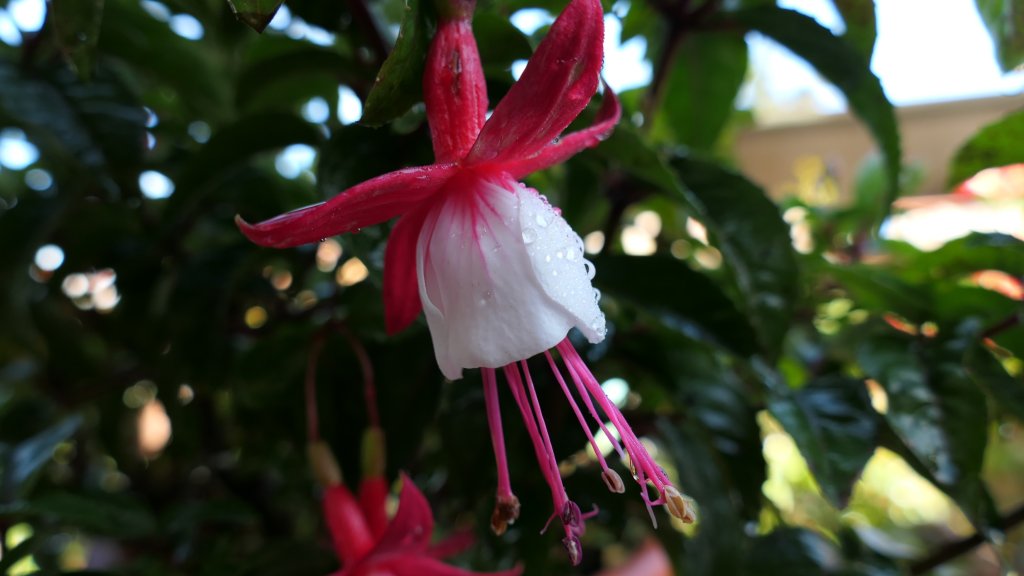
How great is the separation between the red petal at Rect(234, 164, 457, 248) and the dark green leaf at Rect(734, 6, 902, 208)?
33cm

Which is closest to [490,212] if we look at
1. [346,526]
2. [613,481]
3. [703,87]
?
[613,481]

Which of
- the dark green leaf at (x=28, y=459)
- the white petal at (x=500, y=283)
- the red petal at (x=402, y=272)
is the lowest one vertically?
the dark green leaf at (x=28, y=459)

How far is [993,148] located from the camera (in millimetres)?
518

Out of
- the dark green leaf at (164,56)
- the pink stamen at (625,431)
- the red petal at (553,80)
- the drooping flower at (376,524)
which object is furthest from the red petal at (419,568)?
the dark green leaf at (164,56)

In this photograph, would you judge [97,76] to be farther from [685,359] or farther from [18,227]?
[685,359]

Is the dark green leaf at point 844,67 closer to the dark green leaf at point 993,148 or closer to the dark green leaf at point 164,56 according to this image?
the dark green leaf at point 993,148

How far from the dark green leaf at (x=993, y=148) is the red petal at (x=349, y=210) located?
45cm

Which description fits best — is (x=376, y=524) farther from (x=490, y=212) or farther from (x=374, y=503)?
(x=490, y=212)

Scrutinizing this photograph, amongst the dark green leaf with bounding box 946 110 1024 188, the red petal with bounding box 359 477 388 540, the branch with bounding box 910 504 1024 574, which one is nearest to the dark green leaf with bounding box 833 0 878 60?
the dark green leaf with bounding box 946 110 1024 188

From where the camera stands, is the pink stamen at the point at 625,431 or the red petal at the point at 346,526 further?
the red petal at the point at 346,526

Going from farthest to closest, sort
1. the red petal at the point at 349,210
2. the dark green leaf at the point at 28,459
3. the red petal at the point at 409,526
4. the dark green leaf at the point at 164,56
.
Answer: the dark green leaf at the point at 164,56 → the dark green leaf at the point at 28,459 → the red petal at the point at 409,526 → the red petal at the point at 349,210

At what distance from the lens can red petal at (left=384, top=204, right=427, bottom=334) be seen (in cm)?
30

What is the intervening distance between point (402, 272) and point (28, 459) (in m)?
0.34

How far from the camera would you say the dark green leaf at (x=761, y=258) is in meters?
0.43
